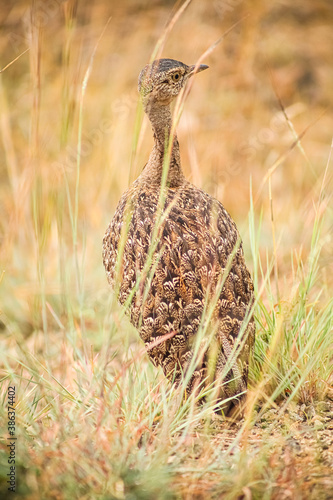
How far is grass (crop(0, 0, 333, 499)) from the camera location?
210 centimetres

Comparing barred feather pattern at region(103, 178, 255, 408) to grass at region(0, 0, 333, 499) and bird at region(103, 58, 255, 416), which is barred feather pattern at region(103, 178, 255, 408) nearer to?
bird at region(103, 58, 255, 416)

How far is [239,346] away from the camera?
260 cm

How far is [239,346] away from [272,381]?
0.29 metres

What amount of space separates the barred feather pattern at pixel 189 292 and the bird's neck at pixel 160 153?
32cm

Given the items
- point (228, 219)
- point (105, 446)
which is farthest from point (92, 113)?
point (105, 446)

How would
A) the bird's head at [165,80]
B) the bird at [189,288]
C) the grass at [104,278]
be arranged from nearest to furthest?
the grass at [104,278] → the bird at [189,288] → the bird's head at [165,80]

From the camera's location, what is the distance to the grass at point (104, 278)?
210 cm

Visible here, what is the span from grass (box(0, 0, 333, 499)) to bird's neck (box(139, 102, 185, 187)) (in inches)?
17.2

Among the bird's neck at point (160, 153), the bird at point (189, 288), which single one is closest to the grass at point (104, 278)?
the bird at point (189, 288)

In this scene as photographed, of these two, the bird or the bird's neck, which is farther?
the bird's neck

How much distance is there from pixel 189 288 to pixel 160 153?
0.91m

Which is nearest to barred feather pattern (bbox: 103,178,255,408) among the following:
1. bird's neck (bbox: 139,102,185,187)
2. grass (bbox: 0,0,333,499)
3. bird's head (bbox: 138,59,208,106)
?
grass (bbox: 0,0,333,499)
